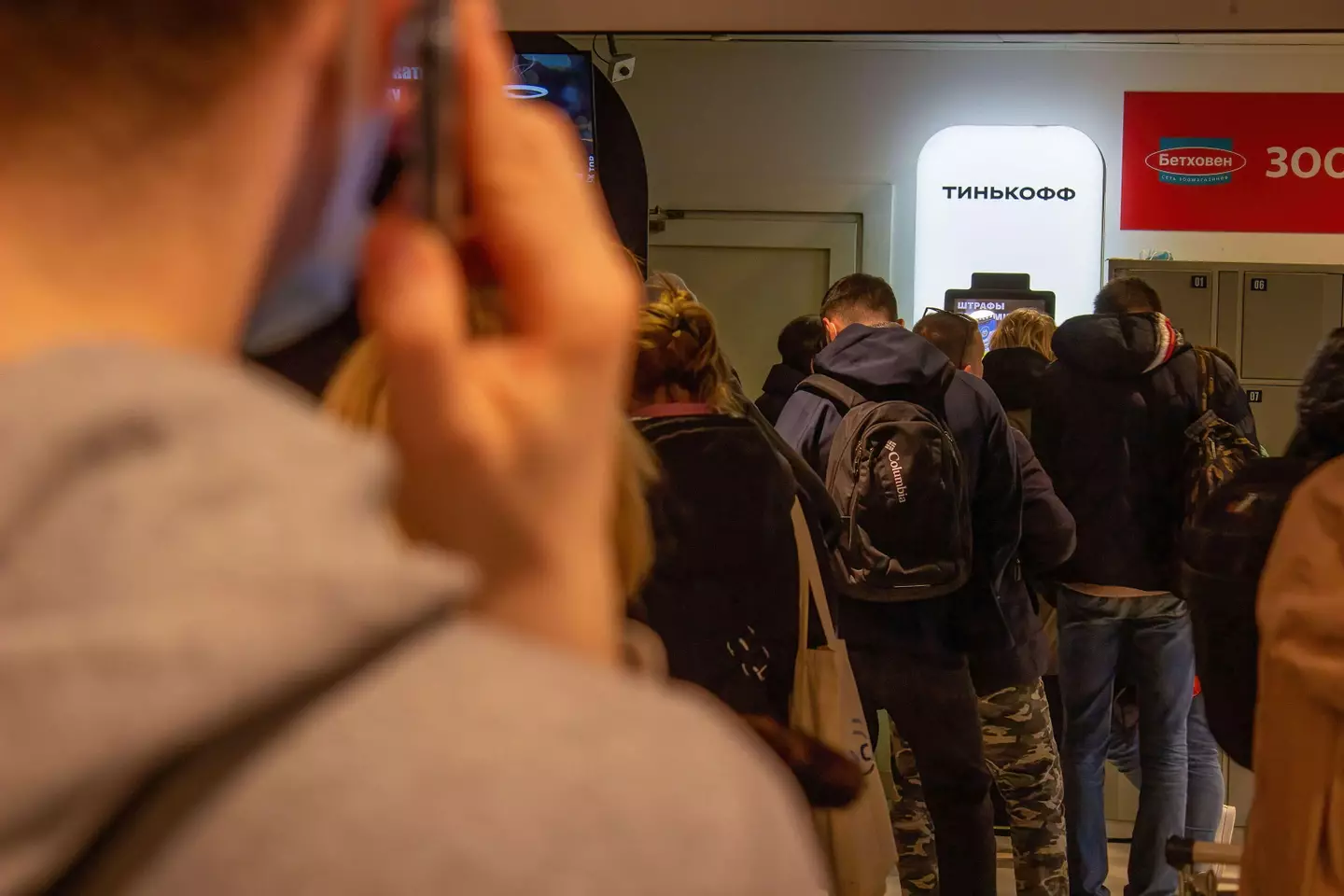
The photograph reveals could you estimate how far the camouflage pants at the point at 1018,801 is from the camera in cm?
311

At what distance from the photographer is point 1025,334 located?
3.70 metres

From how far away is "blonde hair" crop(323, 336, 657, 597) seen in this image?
2.21ft

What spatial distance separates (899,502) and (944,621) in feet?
1.19

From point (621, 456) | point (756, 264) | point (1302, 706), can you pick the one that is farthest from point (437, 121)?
point (756, 264)

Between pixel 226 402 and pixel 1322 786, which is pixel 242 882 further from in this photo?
pixel 1322 786

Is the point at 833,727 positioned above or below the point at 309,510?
below

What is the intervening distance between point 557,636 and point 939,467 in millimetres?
2419

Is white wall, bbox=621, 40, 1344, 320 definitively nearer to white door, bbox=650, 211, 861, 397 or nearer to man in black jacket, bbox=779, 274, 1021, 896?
white door, bbox=650, 211, 861, 397

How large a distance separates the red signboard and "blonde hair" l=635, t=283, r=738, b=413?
4268mm

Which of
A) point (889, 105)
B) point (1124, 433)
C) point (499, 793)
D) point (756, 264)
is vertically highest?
point (889, 105)

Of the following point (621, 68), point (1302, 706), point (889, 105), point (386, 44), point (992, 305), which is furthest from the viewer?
point (889, 105)

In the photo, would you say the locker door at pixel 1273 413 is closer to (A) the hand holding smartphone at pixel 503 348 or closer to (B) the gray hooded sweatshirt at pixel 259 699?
(A) the hand holding smartphone at pixel 503 348

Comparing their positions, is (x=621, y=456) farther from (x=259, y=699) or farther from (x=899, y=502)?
(x=899, y=502)

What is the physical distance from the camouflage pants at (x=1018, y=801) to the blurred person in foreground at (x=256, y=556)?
2.90 meters
